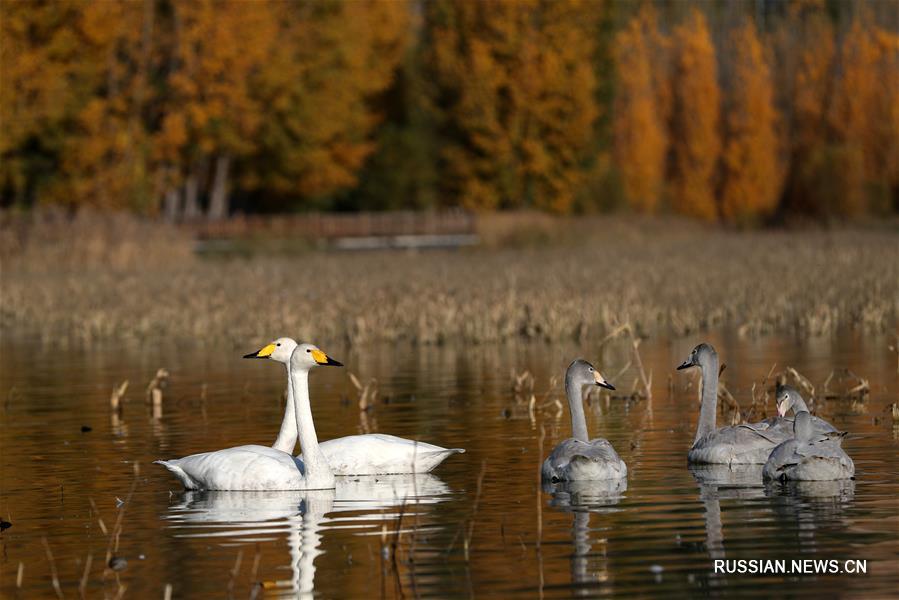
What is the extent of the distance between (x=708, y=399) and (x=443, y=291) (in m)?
18.1

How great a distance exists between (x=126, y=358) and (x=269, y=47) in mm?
37227

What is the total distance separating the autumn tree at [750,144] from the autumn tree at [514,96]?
32.4ft

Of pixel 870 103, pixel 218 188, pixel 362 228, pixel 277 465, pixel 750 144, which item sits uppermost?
pixel 870 103

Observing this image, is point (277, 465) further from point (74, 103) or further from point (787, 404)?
point (74, 103)

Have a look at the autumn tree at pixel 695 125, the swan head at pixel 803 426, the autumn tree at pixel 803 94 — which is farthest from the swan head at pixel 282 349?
the autumn tree at pixel 695 125

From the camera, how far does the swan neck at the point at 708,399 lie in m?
14.4

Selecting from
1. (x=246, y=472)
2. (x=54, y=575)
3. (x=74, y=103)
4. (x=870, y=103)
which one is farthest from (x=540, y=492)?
(x=870, y=103)

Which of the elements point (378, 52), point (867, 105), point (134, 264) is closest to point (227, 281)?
point (134, 264)

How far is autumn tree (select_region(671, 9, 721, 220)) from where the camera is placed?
261ft

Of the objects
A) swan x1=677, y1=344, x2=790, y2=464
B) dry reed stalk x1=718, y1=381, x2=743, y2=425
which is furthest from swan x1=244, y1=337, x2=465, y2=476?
dry reed stalk x1=718, y1=381, x2=743, y2=425

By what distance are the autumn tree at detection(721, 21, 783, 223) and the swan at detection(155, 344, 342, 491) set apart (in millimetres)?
64392

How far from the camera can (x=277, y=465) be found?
13.3m

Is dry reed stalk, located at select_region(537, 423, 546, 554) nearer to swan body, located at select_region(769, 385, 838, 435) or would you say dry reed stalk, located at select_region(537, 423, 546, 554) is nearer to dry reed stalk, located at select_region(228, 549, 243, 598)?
dry reed stalk, located at select_region(228, 549, 243, 598)

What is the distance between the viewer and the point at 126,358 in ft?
86.0
